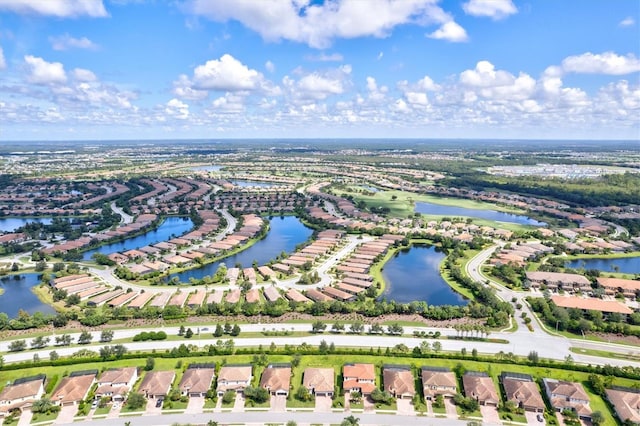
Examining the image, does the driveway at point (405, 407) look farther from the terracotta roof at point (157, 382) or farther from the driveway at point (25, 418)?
the driveway at point (25, 418)

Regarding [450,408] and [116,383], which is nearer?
[450,408]

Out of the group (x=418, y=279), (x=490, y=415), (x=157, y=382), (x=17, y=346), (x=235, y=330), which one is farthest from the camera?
(x=418, y=279)

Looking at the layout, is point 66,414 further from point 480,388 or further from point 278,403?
point 480,388

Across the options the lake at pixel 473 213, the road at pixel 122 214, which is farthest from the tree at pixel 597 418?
the road at pixel 122 214

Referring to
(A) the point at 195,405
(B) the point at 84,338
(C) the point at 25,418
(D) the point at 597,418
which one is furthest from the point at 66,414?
(D) the point at 597,418

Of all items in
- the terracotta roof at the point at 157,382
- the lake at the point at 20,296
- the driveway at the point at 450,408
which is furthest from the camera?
the lake at the point at 20,296
